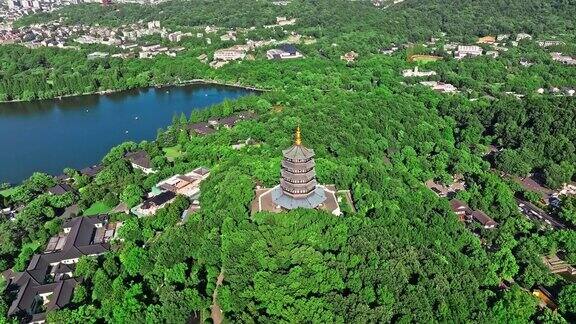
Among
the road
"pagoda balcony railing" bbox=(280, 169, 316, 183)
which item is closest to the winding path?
"pagoda balcony railing" bbox=(280, 169, 316, 183)

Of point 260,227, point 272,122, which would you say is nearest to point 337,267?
point 260,227

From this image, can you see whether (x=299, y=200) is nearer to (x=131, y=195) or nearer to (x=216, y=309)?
(x=216, y=309)

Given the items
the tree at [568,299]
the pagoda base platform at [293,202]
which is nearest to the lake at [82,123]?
the pagoda base platform at [293,202]

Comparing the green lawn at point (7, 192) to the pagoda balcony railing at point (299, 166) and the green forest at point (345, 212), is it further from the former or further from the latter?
the pagoda balcony railing at point (299, 166)

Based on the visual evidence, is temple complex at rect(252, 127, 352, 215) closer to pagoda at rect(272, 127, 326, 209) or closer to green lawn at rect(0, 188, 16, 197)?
pagoda at rect(272, 127, 326, 209)

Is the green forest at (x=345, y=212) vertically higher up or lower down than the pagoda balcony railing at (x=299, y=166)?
lower down

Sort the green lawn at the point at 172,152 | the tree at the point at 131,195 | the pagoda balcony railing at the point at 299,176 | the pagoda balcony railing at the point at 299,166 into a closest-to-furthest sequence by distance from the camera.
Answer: the pagoda balcony railing at the point at 299,166 < the pagoda balcony railing at the point at 299,176 < the tree at the point at 131,195 < the green lawn at the point at 172,152

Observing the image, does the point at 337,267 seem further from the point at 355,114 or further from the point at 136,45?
the point at 136,45
